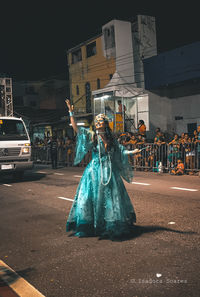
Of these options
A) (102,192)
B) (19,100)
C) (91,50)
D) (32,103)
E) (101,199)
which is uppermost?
(91,50)

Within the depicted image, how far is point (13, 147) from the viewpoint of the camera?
12.0m

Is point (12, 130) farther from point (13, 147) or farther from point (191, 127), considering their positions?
point (191, 127)

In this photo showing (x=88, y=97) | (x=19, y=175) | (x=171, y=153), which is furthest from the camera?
(x=88, y=97)

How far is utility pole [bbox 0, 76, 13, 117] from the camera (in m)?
20.6

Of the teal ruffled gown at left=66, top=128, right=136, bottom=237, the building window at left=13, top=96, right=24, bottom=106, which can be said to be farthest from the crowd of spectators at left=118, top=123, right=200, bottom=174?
the building window at left=13, top=96, right=24, bottom=106

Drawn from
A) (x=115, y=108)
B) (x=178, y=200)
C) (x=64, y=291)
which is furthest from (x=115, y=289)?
(x=115, y=108)

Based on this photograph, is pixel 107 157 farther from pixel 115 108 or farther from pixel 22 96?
pixel 22 96

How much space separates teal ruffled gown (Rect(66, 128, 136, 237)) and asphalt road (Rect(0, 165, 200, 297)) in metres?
0.18

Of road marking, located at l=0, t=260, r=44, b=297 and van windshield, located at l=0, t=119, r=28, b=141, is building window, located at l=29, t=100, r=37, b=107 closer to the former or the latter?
van windshield, located at l=0, t=119, r=28, b=141

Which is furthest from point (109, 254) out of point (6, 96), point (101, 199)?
point (6, 96)

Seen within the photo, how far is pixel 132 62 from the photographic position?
29.7m

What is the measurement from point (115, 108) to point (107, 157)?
61.8 ft

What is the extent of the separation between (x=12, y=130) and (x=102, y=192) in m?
8.59

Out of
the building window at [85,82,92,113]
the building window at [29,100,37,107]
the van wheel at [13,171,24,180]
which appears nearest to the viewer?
the van wheel at [13,171,24,180]
